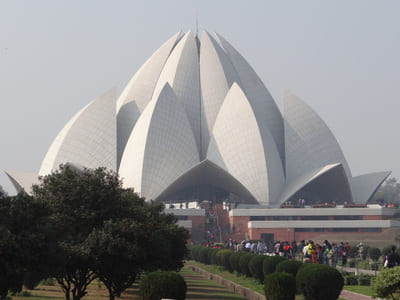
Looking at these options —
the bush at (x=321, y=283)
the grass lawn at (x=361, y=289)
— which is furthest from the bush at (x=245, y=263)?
the bush at (x=321, y=283)

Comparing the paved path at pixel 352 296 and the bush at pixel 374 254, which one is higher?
the bush at pixel 374 254

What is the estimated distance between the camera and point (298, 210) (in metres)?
49.2

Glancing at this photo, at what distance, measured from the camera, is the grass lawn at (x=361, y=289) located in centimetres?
1744

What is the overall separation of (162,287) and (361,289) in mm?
7282

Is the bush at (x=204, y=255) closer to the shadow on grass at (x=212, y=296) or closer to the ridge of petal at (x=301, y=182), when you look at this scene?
the shadow on grass at (x=212, y=296)

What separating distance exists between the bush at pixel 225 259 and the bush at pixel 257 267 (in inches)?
196

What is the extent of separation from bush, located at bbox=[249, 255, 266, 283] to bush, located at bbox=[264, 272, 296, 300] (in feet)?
18.2

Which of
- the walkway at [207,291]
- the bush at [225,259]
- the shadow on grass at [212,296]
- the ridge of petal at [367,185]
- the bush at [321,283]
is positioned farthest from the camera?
the ridge of petal at [367,185]

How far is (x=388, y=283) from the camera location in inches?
454

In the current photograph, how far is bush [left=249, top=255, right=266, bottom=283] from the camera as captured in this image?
68.2 ft

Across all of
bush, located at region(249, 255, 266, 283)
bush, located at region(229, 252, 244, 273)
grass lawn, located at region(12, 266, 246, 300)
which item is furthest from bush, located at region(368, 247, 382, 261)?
bush, located at region(249, 255, 266, 283)

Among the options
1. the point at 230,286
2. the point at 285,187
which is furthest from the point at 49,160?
the point at 230,286

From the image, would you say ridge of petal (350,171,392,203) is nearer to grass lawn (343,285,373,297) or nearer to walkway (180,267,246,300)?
walkway (180,267,246,300)

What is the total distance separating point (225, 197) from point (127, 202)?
142ft
